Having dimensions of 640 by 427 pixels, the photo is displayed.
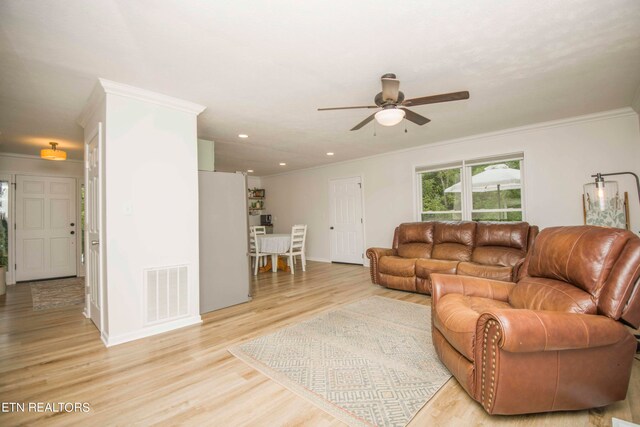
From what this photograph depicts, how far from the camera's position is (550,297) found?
1.82 metres

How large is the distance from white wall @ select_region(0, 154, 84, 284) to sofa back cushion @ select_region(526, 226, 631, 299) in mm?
7461

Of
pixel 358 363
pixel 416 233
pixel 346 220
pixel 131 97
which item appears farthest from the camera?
pixel 346 220

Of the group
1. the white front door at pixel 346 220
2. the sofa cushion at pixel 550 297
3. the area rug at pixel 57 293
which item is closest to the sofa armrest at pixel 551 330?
the sofa cushion at pixel 550 297

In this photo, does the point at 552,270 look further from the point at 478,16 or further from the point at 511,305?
the point at 478,16

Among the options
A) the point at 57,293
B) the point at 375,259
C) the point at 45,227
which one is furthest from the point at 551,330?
the point at 45,227

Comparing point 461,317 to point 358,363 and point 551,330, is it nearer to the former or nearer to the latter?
point 551,330

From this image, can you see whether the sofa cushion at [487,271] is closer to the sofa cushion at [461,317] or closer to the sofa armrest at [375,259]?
the sofa armrest at [375,259]

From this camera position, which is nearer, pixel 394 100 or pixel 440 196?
pixel 394 100

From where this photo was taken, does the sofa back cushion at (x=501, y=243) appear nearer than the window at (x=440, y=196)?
Yes

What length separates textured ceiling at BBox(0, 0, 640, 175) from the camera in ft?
A: 5.74

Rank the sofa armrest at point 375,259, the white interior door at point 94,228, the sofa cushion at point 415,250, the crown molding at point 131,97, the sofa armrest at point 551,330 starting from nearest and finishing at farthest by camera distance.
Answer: the sofa armrest at point 551,330
the crown molding at point 131,97
the white interior door at point 94,228
the sofa cushion at point 415,250
the sofa armrest at point 375,259

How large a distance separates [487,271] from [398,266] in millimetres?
1181

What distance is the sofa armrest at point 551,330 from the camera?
1.41m

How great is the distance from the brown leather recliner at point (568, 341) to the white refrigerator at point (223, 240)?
278 centimetres
